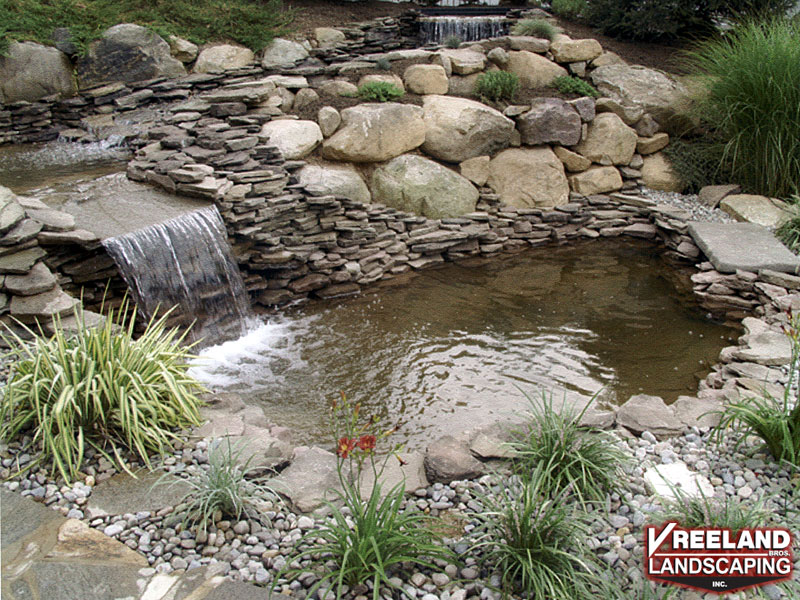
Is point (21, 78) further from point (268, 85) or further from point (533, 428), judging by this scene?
point (533, 428)

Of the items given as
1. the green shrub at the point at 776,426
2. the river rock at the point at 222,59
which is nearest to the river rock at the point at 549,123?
the river rock at the point at 222,59

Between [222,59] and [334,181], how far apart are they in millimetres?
3429

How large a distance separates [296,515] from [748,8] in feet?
32.8

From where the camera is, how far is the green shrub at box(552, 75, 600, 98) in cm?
855

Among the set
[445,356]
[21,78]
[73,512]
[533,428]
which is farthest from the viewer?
[21,78]

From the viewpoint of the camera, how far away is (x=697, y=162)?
834 cm

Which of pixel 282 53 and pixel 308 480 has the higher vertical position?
pixel 282 53

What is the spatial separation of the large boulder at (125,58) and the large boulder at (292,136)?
258 cm

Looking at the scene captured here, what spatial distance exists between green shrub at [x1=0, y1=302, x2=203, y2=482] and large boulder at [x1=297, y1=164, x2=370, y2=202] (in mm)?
3550

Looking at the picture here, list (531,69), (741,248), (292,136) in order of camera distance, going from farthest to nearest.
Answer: (531,69), (292,136), (741,248)

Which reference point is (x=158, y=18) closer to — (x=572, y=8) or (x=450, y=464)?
(x=572, y=8)

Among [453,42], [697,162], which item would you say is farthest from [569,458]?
[453,42]

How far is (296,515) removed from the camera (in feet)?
9.61

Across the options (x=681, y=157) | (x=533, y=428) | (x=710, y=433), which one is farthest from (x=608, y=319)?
(x=681, y=157)
